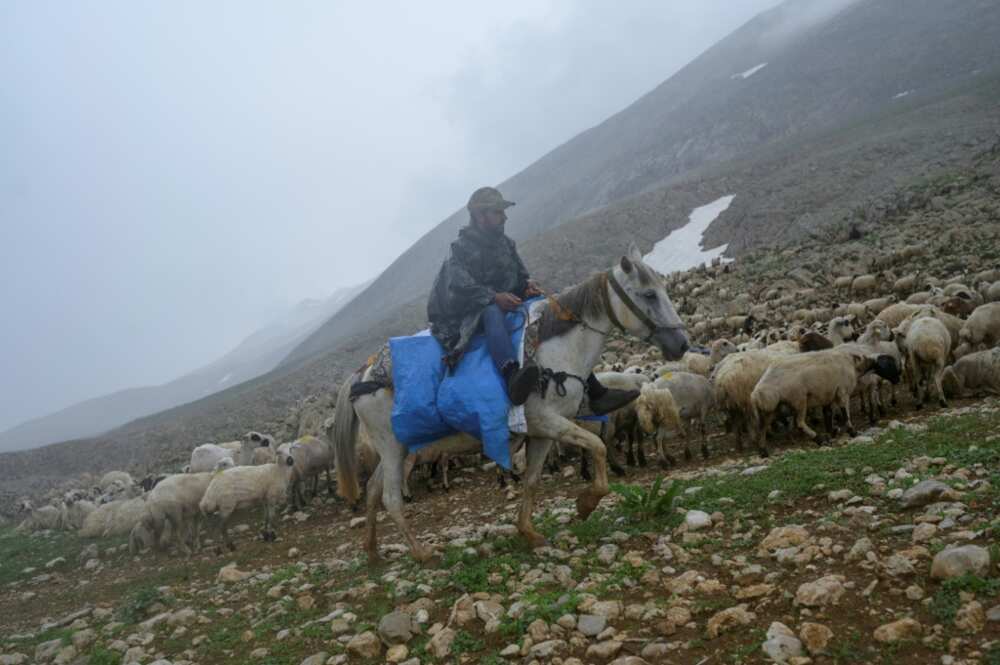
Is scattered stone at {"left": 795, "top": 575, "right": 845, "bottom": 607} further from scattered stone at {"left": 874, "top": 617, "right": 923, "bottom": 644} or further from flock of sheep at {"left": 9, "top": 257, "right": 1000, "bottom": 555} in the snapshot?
flock of sheep at {"left": 9, "top": 257, "right": 1000, "bottom": 555}

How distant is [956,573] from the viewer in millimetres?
3781

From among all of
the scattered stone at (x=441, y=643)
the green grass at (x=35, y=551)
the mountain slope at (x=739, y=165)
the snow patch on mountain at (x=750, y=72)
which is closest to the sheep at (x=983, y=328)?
the scattered stone at (x=441, y=643)

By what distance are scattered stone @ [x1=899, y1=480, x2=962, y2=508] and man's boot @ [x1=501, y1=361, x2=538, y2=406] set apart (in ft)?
10.4

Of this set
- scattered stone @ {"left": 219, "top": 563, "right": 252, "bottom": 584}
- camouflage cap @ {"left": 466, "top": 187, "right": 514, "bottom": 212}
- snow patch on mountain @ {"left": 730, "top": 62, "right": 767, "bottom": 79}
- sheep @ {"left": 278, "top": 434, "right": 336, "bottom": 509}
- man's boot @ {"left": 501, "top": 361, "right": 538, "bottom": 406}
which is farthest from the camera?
snow patch on mountain @ {"left": 730, "top": 62, "right": 767, "bottom": 79}

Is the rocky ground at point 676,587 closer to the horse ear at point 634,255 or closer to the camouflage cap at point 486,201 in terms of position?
the horse ear at point 634,255

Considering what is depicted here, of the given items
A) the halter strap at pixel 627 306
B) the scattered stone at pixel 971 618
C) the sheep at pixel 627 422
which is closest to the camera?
the scattered stone at pixel 971 618

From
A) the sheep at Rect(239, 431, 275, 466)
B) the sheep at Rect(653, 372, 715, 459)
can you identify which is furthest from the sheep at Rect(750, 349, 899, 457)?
the sheep at Rect(239, 431, 275, 466)

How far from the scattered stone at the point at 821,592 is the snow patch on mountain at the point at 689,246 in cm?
3845

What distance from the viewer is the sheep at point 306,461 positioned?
14211mm

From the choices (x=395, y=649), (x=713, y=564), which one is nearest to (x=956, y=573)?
(x=713, y=564)

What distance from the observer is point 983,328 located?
12.6 m

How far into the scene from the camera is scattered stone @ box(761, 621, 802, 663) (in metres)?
3.51

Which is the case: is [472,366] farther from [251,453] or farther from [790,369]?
[251,453]

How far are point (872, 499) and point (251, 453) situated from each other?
50.4 ft
